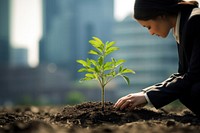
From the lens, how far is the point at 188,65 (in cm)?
391

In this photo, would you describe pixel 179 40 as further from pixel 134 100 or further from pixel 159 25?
pixel 134 100

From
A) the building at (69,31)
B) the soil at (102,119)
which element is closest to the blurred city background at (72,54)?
the building at (69,31)

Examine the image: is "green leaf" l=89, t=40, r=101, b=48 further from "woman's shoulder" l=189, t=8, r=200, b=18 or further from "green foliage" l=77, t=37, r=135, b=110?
"woman's shoulder" l=189, t=8, r=200, b=18

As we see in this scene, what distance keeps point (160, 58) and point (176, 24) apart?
87659 millimetres

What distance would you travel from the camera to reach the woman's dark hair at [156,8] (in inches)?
152

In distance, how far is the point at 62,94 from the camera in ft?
244

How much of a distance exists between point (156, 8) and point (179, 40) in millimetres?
364

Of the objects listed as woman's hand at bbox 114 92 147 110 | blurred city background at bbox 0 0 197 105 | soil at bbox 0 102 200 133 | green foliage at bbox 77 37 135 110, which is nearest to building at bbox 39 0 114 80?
blurred city background at bbox 0 0 197 105

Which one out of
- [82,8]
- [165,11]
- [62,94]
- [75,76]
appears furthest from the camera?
[82,8]

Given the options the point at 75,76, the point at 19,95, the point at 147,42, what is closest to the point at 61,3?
the point at 75,76

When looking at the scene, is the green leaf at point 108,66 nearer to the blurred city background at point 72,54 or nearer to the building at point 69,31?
the blurred city background at point 72,54

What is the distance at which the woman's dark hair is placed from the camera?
3.86 m

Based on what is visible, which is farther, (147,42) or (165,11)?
(147,42)

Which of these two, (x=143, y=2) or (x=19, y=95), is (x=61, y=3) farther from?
(x=143, y=2)
